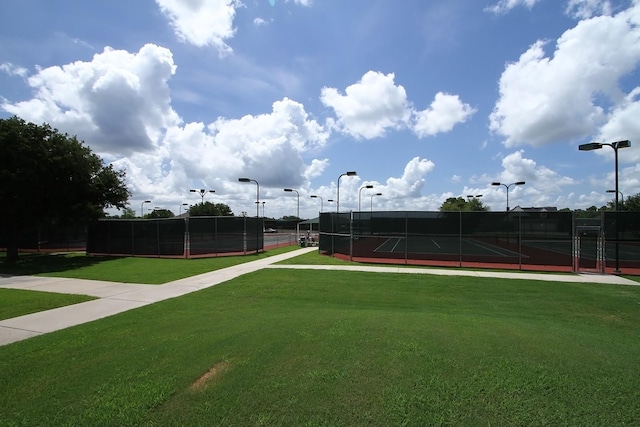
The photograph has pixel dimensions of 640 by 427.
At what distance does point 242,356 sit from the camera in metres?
4.65

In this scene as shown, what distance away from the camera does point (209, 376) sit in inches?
162

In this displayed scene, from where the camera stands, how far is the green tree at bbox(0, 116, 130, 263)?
61.9ft

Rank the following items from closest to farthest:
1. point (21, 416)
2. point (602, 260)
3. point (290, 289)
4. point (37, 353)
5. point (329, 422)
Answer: point (329, 422)
point (21, 416)
point (37, 353)
point (290, 289)
point (602, 260)

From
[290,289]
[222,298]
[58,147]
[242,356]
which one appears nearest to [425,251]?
[290,289]

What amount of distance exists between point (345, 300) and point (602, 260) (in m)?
13.0

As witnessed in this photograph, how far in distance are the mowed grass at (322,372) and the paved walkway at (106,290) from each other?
2.98 feet

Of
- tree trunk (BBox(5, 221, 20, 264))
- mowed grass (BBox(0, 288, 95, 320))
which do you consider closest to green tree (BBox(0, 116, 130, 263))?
tree trunk (BBox(5, 221, 20, 264))

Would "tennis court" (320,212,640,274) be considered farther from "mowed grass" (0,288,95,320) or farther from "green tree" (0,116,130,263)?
"green tree" (0,116,130,263)

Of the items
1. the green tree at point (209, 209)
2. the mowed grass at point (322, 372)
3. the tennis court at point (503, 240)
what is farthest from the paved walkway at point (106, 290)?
the green tree at point (209, 209)

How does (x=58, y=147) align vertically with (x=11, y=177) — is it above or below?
above

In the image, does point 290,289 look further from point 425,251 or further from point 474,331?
point 425,251

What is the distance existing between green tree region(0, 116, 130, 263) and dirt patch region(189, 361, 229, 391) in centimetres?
2015

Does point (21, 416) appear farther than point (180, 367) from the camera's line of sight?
Answer: No

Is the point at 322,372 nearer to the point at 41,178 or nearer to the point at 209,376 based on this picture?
the point at 209,376
